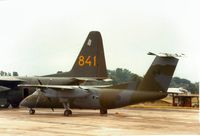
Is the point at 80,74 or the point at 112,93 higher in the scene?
the point at 80,74

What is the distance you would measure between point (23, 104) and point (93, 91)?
6.85 metres

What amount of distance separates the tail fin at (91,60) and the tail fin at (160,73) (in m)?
12.4

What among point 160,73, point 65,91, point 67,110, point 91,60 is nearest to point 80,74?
point 91,60

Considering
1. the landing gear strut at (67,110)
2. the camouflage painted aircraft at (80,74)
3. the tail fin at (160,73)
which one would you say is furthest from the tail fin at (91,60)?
the tail fin at (160,73)

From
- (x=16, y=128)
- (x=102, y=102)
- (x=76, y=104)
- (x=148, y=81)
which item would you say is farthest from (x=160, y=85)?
(x=16, y=128)

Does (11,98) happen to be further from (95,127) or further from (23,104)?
(95,127)

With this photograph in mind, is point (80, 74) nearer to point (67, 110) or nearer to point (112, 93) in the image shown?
point (67, 110)

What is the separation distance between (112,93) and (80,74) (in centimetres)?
1177

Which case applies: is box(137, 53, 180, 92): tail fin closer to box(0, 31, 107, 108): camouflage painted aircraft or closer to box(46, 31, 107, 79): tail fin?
box(0, 31, 107, 108): camouflage painted aircraft

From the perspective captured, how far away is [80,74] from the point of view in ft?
133

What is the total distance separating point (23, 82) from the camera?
41094 mm

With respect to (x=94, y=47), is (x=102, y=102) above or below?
below

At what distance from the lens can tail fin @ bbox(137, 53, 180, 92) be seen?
2770 centimetres

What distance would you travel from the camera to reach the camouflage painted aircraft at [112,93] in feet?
91.2
